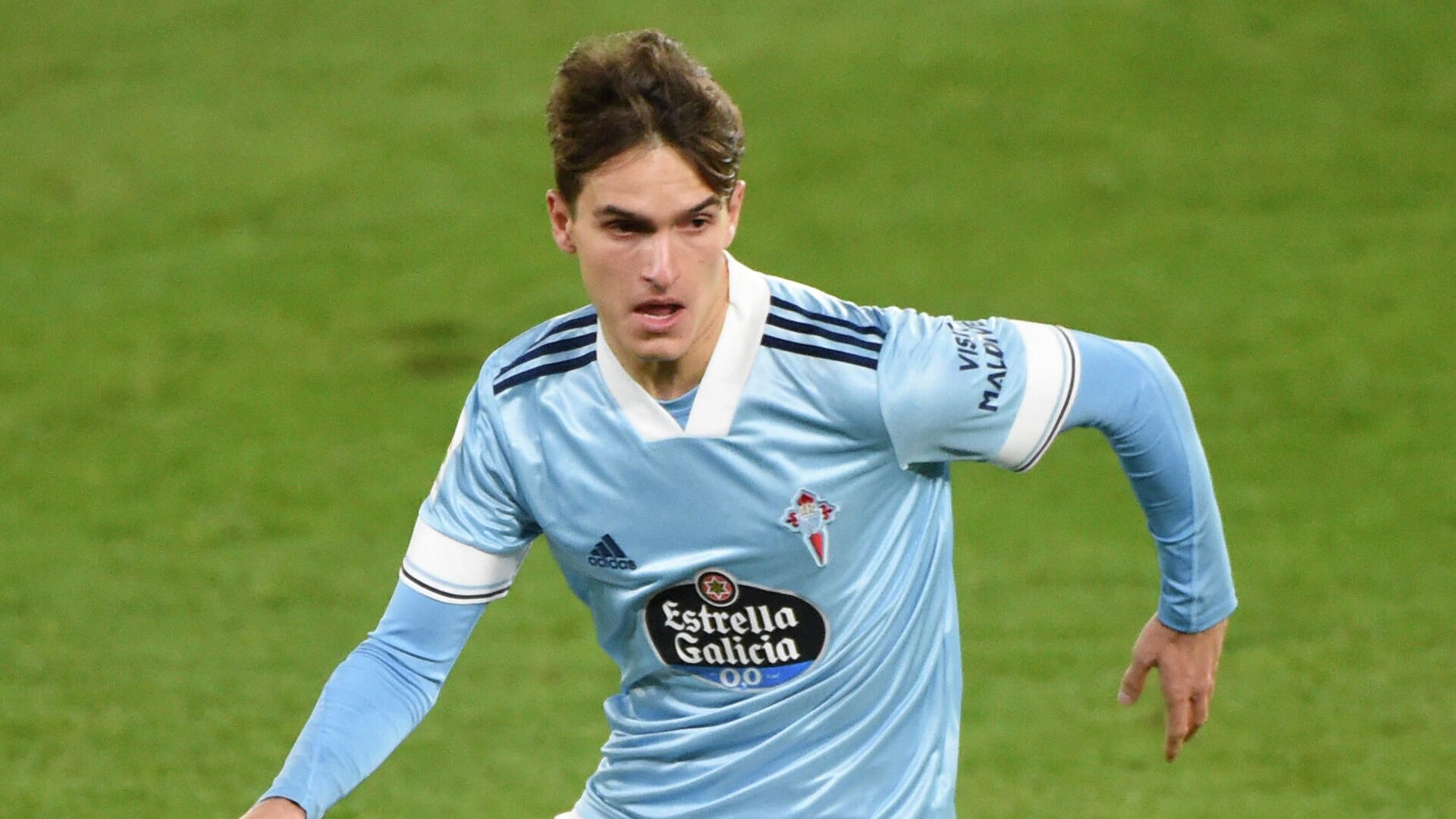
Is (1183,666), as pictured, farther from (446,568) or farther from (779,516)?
(446,568)

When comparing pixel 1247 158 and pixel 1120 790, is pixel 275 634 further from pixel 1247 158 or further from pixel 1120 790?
pixel 1247 158

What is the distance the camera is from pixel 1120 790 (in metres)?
5.78

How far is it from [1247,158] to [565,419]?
789 centimetres

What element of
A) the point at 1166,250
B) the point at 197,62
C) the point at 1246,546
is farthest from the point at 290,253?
the point at 1246,546

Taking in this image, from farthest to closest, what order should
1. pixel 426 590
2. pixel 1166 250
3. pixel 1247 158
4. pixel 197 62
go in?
pixel 197 62
pixel 1247 158
pixel 1166 250
pixel 426 590

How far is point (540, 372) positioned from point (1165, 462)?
1.01 meters

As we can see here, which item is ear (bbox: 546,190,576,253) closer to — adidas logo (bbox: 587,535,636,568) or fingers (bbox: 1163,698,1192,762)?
adidas logo (bbox: 587,535,636,568)

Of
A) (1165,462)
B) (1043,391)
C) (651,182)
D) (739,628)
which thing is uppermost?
(651,182)

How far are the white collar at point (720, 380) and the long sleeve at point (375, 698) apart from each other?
42 centimetres

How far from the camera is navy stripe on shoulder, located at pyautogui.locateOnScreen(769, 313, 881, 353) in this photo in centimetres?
303

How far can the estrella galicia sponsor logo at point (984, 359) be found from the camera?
3.02m

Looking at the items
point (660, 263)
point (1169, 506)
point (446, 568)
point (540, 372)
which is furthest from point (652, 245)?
point (1169, 506)

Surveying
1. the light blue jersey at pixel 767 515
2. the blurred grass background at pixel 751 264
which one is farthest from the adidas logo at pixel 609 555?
the blurred grass background at pixel 751 264

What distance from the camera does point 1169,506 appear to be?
3174mm
